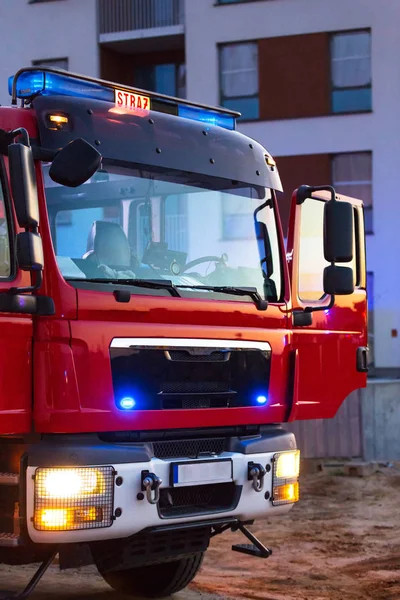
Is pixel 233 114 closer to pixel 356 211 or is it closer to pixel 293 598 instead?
pixel 356 211

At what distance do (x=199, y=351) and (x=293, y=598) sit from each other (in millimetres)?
2290

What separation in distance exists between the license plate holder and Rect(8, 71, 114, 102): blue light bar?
2.28 metres

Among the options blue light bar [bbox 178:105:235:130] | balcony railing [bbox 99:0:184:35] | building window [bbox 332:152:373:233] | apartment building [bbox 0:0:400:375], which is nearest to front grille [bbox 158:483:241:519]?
blue light bar [bbox 178:105:235:130]

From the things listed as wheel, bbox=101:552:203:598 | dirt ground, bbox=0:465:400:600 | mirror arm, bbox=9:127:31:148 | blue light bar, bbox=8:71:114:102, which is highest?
blue light bar, bbox=8:71:114:102

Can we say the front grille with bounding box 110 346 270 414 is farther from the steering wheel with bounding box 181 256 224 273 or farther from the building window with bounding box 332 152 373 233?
the building window with bounding box 332 152 373 233

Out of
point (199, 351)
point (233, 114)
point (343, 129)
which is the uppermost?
point (343, 129)

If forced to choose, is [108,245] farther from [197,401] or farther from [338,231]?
[338,231]

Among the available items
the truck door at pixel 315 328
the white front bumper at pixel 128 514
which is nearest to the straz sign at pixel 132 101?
the truck door at pixel 315 328

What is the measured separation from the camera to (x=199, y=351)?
21.8 feet

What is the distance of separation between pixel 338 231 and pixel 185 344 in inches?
51.6

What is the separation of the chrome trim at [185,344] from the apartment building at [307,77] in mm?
23462

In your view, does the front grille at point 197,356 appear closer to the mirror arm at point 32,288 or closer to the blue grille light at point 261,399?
the blue grille light at point 261,399

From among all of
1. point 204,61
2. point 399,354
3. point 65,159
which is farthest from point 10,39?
point 65,159

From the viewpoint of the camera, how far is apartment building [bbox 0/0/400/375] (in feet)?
99.0
